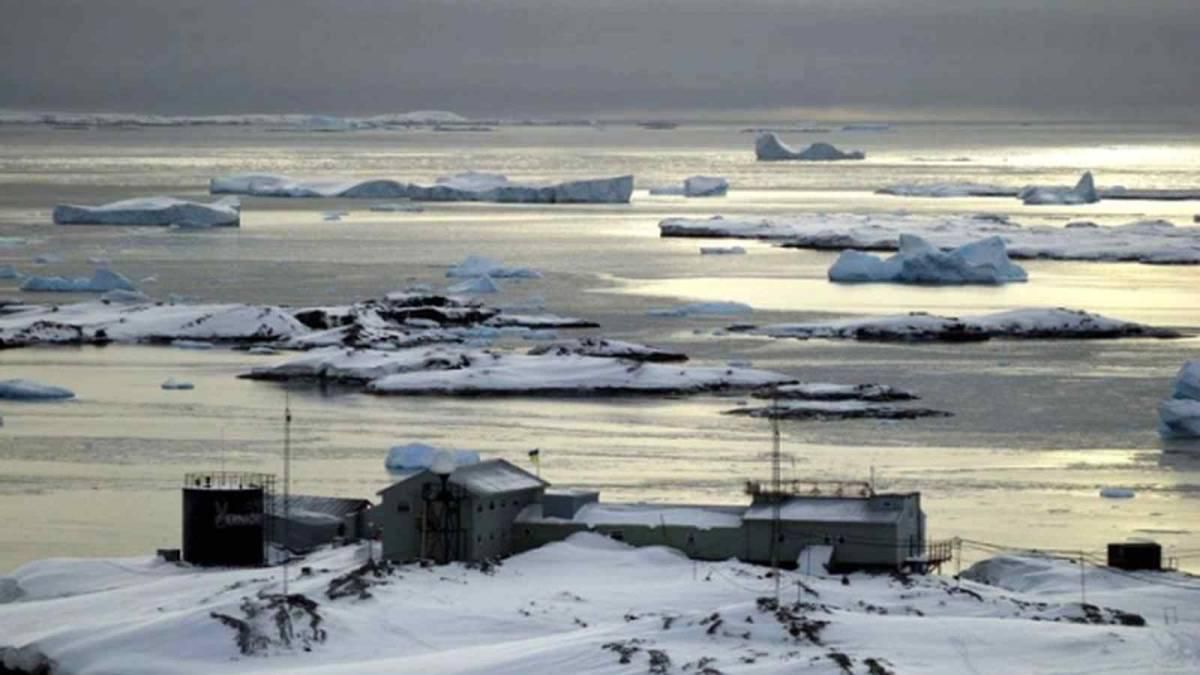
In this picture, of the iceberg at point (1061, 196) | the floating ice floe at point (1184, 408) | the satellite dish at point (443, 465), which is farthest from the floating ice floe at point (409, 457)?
the iceberg at point (1061, 196)

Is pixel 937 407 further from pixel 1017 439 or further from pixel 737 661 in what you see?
pixel 737 661

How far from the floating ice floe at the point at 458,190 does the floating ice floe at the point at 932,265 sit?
99.8ft

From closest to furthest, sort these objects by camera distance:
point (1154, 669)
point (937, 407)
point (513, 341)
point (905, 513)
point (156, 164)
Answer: point (1154, 669), point (905, 513), point (937, 407), point (513, 341), point (156, 164)

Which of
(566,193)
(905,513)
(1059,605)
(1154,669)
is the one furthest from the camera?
(566,193)

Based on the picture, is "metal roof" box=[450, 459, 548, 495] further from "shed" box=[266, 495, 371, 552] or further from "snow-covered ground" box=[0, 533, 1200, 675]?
"shed" box=[266, 495, 371, 552]

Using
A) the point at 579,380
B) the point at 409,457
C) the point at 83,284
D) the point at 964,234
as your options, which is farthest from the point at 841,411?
the point at 964,234

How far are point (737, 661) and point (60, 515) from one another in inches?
411

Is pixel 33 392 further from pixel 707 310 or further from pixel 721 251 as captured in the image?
pixel 721 251

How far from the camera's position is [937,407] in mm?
33969

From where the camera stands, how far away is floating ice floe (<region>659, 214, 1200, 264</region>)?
62.4m

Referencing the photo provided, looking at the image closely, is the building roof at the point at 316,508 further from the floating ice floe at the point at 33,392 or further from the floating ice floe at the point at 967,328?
the floating ice floe at the point at 967,328

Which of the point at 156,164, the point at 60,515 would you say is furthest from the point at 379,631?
the point at 156,164

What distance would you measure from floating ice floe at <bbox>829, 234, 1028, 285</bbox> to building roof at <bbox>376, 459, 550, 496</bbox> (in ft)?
105

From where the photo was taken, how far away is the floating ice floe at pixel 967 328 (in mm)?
43344
